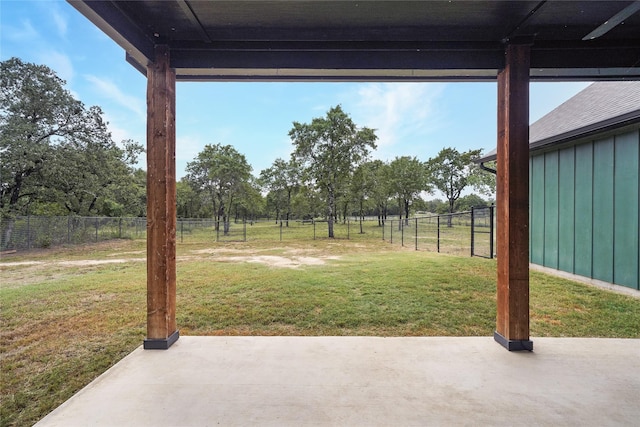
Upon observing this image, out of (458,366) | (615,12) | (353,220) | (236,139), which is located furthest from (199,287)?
(236,139)

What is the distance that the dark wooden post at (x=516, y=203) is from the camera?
2309mm

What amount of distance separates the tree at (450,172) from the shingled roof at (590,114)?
61.7 ft

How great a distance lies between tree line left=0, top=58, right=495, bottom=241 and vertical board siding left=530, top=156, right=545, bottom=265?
8.72 metres

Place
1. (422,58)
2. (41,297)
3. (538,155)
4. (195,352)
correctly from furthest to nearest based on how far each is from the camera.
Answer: (538,155) < (41,297) < (422,58) < (195,352)

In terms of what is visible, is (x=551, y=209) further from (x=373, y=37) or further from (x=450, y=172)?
(x=450, y=172)

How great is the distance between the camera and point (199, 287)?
15.0 ft

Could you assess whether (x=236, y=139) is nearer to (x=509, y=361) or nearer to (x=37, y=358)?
(x=37, y=358)

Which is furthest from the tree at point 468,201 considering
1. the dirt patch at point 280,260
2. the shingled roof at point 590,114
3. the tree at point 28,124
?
the tree at point 28,124

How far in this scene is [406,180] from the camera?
2095 centimetres

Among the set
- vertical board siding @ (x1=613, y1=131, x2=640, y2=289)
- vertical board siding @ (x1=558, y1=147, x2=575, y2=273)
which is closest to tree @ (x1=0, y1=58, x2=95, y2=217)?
vertical board siding @ (x1=558, y1=147, x2=575, y2=273)

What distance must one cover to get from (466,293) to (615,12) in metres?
3.28

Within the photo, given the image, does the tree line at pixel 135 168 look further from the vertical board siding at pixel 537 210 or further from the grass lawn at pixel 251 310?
the vertical board siding at pixel 537 210

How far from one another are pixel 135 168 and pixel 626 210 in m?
21.4

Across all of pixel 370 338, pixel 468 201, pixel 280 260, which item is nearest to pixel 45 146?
pixel 280 260
